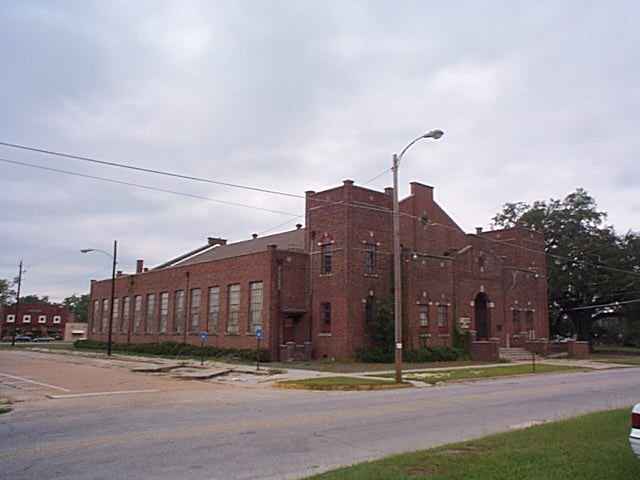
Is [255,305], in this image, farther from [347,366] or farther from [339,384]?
[339,384]

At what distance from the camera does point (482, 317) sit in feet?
156

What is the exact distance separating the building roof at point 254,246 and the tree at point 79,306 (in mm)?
109052

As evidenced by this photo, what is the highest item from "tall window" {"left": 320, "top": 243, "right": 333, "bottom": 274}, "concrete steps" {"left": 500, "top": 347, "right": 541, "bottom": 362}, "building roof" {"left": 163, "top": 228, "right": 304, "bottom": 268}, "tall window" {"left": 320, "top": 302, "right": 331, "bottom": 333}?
"building roof" {"left": 163, "top": 228, "right": 304, "bottom": 268}

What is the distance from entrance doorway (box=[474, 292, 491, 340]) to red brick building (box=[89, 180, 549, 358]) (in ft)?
0.25

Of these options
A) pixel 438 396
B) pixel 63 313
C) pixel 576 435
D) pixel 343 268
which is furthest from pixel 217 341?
pixel 63 313

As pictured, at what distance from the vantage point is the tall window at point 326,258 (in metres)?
38.6

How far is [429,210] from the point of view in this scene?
43.9 m

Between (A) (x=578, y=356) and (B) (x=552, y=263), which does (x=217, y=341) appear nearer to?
(A) (x=578, y=356)

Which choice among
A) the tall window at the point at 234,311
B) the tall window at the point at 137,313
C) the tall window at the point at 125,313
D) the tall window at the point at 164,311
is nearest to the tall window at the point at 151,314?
the tall window at the point at 164,311

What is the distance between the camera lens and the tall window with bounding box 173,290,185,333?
4934 centimetres

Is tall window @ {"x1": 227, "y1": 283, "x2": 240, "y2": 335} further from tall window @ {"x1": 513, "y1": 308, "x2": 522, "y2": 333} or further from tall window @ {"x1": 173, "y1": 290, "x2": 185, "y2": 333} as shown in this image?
tall window @ {"x1": 513, "y1": 308, "x2": 522, "y2": 333}

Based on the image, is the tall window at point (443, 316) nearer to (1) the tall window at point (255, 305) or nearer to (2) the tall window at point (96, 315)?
(1) the tall window at point (255, 305)

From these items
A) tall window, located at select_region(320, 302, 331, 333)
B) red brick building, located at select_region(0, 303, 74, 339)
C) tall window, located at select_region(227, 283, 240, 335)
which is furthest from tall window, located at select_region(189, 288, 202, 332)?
red brick building, located at select_region(0, 303, 74, 339)

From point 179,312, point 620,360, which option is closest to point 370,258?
point 179,312
